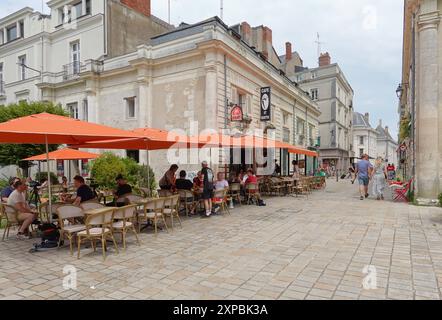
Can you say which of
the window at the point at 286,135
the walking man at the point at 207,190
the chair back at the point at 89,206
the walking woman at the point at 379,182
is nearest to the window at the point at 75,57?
the window at the point at 286,135

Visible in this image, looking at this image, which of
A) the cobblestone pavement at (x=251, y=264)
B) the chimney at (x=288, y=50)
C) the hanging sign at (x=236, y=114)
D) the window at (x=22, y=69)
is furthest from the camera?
the chimney at (x=288, y=50)

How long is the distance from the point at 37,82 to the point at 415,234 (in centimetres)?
2500

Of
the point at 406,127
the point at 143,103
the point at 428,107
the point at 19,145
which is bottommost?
the point at 19,145

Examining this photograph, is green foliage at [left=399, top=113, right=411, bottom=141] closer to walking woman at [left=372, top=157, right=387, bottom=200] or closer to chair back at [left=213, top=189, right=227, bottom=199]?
walking woman at [left=372, top=157, right=387, bottom=200]

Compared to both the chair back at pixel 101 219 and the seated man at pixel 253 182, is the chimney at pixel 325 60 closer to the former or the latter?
the seated man at pixel 253 182

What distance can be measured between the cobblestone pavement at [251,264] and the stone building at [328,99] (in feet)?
109

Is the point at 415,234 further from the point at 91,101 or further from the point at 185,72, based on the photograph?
the point at 91,101

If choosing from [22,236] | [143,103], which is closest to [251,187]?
[22,236]

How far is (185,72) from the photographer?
50.7ft

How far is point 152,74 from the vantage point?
16.7m

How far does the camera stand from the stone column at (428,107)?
10.3 meters

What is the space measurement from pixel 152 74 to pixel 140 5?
872cm

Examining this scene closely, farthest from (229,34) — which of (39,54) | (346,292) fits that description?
(39,54)

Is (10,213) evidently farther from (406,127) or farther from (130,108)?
(406,127)
